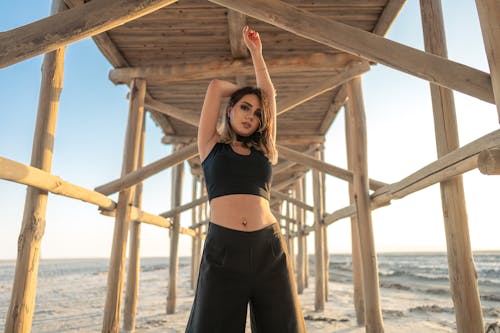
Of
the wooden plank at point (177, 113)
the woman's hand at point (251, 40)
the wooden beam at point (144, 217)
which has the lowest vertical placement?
the wooden beam at point (144, 217)

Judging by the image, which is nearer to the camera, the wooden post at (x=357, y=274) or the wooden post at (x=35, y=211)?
the wooden post at (x=35, y=211)

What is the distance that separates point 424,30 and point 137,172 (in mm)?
3621

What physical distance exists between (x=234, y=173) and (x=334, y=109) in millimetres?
5390

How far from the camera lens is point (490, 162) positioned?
1.75 metres

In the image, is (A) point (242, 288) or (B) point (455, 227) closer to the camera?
(A) point (242, 288)

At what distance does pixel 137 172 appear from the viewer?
450 cm

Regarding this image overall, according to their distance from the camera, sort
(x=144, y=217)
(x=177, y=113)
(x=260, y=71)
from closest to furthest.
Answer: (x=260, y=71) → (x=177, y=113) → (x=144, y=217)

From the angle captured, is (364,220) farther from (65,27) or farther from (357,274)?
(65,27)

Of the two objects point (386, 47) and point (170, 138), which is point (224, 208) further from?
point (170, 138)

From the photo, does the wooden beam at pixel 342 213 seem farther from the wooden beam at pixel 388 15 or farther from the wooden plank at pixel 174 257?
the wooden plank at pixel 174 257

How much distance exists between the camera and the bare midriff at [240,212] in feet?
5.87

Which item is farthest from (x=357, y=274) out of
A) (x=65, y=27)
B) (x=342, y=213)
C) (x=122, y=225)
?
(x=65, y=27)

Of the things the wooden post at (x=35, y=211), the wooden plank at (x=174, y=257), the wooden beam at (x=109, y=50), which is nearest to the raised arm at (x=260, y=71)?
the wooden post at (x=35, y=211)

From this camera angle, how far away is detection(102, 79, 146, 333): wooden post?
171 inches
